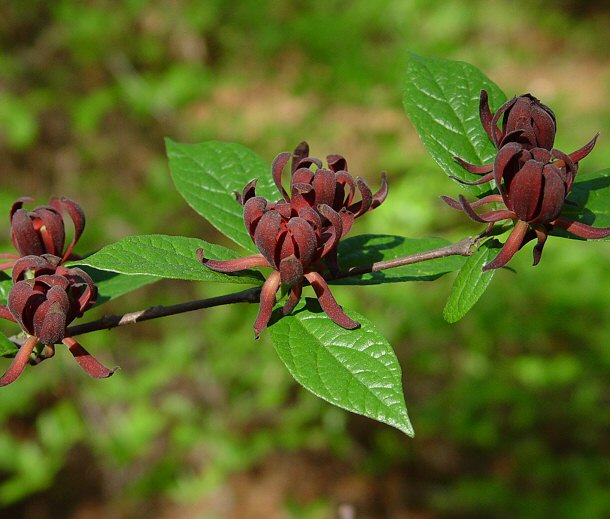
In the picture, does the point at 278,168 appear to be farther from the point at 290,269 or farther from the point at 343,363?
the point at 343,363

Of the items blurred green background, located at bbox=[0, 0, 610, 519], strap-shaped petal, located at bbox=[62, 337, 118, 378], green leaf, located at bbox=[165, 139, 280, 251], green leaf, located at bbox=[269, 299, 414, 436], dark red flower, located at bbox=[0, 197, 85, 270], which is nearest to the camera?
green leaf, located at bbox=[269, 299, 414, 436]

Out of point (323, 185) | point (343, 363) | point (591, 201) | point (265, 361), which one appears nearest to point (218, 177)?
point (323, 185)

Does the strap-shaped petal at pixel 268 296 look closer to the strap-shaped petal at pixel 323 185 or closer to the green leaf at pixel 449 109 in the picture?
the strap-shaped petal at pixel 323 185

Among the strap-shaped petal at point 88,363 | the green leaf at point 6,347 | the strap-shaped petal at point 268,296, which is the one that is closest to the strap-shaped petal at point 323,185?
the strap-shaped petal at point 268,296

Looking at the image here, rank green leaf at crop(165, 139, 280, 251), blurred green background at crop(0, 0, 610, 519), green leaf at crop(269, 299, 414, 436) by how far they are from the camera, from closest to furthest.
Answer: green leaf at crop(269, 299, 414, 436) → green leaf at crop(165, 139, 280, 251) → blurred green background at crop(0, 0, 610, 519)

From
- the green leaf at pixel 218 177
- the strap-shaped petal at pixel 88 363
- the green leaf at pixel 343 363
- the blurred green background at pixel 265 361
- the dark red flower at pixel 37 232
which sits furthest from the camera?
the blurred green background at pixel 265 361

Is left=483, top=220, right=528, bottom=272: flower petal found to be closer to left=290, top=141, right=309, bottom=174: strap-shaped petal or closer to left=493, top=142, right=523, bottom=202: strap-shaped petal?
left=493, top=142, right=523, bottom=202: strap-shaped petal

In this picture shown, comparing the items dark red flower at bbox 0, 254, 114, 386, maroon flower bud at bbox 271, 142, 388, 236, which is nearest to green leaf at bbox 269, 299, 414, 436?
maroon flower bud at bbox 271, 142, 388, 236

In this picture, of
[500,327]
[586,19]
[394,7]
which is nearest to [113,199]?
[500,327]
